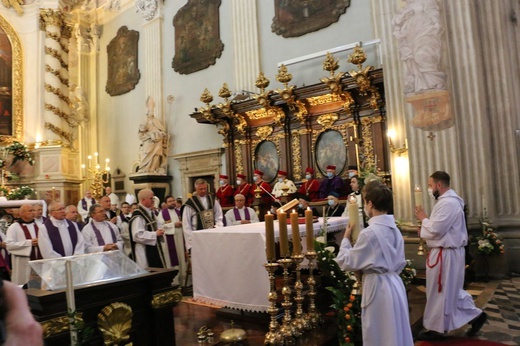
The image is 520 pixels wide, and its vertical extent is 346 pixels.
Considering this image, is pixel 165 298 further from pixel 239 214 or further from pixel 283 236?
pixel 239 214

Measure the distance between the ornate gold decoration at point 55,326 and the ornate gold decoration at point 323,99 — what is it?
8.61 m

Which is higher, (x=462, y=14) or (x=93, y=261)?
(x=462, y=14)

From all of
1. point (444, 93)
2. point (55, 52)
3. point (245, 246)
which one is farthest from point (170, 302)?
point (55, 52)

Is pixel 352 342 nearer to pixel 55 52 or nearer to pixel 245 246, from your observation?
pixel 245 246

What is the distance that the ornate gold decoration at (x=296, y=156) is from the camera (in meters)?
11.3

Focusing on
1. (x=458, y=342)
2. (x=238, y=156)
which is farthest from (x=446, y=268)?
(x=238, y=156)

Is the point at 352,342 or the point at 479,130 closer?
the point at 352,342

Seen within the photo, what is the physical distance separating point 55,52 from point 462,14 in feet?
44.7

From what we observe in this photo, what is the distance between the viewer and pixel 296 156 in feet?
37.3

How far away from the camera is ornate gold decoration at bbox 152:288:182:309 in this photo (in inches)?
128

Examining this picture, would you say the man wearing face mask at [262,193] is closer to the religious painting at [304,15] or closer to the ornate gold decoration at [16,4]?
the religious painting at [304,15]

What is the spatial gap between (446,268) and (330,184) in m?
5.77

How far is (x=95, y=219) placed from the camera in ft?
20.3

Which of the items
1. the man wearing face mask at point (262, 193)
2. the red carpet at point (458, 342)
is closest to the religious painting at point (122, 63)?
the man wearing face mask at point (262, 193)
